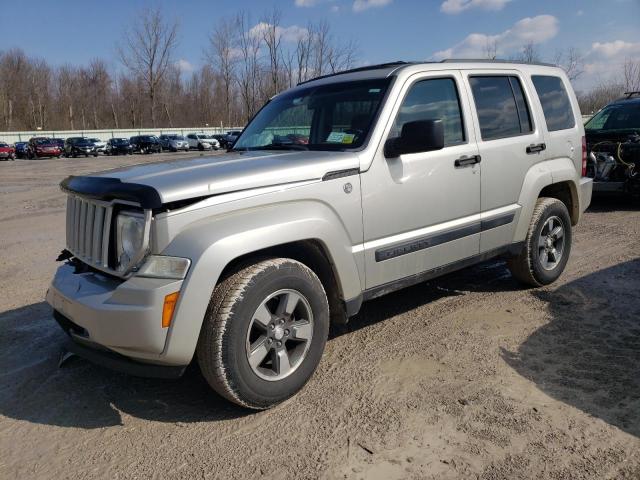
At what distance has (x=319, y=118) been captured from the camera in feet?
13.6

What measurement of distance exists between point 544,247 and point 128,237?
3927 millimetres

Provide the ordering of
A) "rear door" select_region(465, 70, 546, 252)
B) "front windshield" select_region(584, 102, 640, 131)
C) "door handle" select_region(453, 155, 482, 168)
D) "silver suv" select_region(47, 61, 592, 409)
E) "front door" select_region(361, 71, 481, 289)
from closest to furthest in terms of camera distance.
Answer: "silver suv" select_region(47, 61, 592, 409) → "front door" select_region(361, 71, 481, 289) → "door handle" select_region(453, 155, 482, 168) → "rear door" select_region(465, 70, 546, 252) → "front windshield" select_region(584, 102, 640, 131)

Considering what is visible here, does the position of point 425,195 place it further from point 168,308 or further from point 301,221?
point 168,308

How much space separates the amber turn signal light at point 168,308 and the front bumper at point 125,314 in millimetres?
17

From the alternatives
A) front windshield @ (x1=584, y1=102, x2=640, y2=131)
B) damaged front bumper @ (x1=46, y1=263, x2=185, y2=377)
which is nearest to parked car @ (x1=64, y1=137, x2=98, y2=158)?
front windshield @ (x1=584, y1=102, x2=640, y2=131)

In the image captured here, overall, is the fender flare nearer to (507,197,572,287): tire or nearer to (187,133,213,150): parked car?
(507,197,572,287): tire

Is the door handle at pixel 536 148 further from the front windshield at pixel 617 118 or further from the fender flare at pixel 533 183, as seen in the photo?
the front windshield at pixel 617 118

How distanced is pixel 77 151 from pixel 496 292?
44.2 metres

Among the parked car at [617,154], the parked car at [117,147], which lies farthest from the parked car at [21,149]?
the parked car at [617,154]

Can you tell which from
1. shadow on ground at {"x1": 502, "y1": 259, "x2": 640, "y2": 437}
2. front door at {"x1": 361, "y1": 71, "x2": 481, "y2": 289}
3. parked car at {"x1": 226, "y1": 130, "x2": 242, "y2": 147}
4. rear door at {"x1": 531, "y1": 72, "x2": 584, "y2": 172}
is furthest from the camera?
A: rear door at {"x1": 531, "y1": 72, "x2": 584, "y2": 172}

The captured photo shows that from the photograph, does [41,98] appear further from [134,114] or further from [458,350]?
[458,350]

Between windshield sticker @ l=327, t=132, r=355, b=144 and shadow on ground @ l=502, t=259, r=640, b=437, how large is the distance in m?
1.86

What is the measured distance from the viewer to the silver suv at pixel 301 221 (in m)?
2.76

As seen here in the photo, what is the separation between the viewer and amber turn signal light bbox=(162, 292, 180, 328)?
267cm
